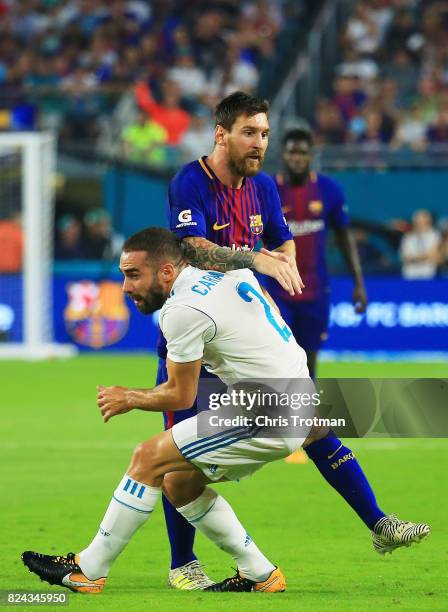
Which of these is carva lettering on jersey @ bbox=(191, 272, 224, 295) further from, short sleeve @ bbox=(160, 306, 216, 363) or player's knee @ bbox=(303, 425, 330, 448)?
player's knee @ bbox=(303, 425, 330, 448)

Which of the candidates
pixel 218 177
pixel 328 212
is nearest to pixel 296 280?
pixel 218 177

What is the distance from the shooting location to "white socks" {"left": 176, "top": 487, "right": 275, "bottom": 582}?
5.80 m

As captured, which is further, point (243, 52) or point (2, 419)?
point (243, 52)

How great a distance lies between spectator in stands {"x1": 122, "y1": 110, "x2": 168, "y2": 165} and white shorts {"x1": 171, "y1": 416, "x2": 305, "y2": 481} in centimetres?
1507

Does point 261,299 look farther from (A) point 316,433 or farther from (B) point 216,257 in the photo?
(A) point 316,433

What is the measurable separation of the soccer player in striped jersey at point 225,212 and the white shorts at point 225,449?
0.64 metres

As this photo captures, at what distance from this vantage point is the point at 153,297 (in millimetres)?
5641

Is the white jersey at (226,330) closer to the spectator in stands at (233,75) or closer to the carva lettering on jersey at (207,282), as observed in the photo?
the carva lettering on jersey at (207,282)

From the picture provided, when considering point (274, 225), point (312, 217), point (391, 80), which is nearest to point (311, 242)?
point (312, 217)

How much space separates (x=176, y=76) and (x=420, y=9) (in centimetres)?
460

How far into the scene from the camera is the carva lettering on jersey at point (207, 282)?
18.3 feet

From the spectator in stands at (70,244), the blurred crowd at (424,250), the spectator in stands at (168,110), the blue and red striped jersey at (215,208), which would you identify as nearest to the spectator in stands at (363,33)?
the spectator in stands at (168,110)

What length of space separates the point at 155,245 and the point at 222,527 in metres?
1.26

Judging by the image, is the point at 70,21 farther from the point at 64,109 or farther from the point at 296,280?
the point at 296,280
